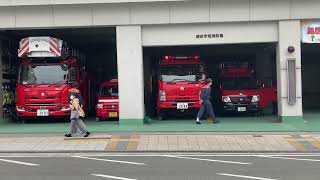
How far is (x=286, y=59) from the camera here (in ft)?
67.7

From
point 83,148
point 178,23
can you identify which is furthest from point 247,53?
point 83,148

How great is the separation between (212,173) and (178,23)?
10.0m

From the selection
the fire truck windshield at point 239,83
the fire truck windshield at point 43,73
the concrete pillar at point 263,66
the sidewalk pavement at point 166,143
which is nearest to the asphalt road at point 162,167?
the sidewalk pavement at point 166,143

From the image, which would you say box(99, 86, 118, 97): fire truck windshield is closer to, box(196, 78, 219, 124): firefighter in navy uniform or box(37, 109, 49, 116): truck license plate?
box(37, 109, 49, 116): truck license plate

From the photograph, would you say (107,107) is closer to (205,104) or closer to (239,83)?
(205,104)

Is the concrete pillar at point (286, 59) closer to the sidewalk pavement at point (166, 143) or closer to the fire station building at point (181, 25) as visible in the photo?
the fire station building at point (181, 25)

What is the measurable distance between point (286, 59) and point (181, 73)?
176 inches

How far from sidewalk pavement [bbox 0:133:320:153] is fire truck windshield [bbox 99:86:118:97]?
4.98 meters

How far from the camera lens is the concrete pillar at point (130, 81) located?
20.7 m

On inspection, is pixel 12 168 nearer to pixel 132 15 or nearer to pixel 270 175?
pixel 270 175

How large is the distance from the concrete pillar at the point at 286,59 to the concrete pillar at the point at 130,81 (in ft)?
16.9

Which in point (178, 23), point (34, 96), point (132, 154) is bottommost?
point (132, 154)

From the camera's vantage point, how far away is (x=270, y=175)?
36.6 ft

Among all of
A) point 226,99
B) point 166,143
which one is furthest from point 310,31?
point 166,143
